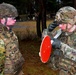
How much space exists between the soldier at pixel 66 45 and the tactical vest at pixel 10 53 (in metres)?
0.46

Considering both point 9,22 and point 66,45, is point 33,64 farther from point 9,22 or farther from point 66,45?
point 66,45

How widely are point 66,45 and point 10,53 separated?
27.3 inches

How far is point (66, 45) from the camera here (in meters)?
3.22

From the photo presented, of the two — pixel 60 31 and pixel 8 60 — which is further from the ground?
pixel 60 31

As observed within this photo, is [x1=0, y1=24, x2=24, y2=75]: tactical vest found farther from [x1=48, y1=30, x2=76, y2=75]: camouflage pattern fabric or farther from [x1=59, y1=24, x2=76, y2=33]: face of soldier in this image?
[x1=59, y1=24, x2=76, y2=33]: face of soldier

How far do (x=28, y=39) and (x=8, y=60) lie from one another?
345 inches

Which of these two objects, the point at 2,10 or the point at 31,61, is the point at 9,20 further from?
the point at 31,61

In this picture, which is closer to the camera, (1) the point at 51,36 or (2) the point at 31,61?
(1) the point at 51,36

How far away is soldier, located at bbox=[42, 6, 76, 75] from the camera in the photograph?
10.5ft

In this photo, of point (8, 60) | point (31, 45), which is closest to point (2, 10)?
point (8, 60)

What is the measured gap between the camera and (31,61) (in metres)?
8.34

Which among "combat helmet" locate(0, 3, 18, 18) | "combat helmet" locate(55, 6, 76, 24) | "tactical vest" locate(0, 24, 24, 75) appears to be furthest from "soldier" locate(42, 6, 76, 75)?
"combat helmet" locate(0, 3, 18, 18)

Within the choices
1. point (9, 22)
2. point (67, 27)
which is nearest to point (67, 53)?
point (67, 27)

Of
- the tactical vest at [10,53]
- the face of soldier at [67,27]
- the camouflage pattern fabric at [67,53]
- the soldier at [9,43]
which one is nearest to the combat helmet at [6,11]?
the soldier at [9,43]
